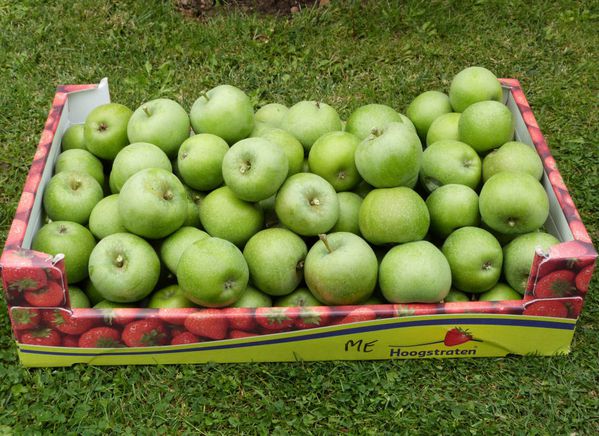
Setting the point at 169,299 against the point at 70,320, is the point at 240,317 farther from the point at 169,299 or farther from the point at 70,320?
the point at 70,320

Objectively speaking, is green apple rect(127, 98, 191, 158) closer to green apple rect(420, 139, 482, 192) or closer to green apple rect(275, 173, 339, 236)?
green apple rect(275, 173, 339, 236)

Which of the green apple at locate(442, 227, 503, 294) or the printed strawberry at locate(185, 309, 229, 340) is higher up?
the green apple at locate(442, 227, 503, 294)

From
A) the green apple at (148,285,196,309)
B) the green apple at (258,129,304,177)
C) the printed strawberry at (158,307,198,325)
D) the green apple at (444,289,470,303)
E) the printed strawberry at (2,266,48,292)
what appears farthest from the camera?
the green apple at (258,129,304,177)

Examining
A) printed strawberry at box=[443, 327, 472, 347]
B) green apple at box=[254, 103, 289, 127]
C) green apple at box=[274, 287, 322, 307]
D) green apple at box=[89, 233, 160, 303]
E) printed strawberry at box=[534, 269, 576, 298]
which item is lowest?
printed strawberry at box=[443, 327, 472, 347]

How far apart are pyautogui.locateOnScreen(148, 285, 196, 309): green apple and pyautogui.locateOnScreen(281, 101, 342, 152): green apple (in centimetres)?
92

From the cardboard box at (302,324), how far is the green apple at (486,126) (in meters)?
0.44

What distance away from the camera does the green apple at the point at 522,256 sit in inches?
115

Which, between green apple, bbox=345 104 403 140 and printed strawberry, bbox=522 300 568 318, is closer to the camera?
printed strawberry, bbox=522 300 568 318

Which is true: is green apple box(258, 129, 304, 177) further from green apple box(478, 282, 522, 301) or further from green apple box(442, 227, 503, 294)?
green apple box(478, 282, 522, 301)

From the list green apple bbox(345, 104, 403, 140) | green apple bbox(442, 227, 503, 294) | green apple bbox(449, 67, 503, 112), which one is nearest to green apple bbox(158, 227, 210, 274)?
green apple bbox(345, 104, 403, 140)

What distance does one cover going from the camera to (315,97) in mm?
4684

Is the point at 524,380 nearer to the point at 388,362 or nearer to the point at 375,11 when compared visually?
the point at 388,362

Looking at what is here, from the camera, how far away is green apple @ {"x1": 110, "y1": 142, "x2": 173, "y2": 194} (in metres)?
3.04

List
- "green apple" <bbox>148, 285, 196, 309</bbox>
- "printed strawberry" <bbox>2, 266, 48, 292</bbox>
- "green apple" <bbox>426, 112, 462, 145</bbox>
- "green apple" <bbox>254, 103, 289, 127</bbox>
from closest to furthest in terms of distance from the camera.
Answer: "printed strawberry" <bbox>2, 266, 48, 292</bbox> < "green apple" <bbox>148, 285, 196, 309</bbox> < "green apple" <bbox>426, 112, 462, 145</bbox> < "green apple" <bbox>254, 103, 289, 127</bbox>
